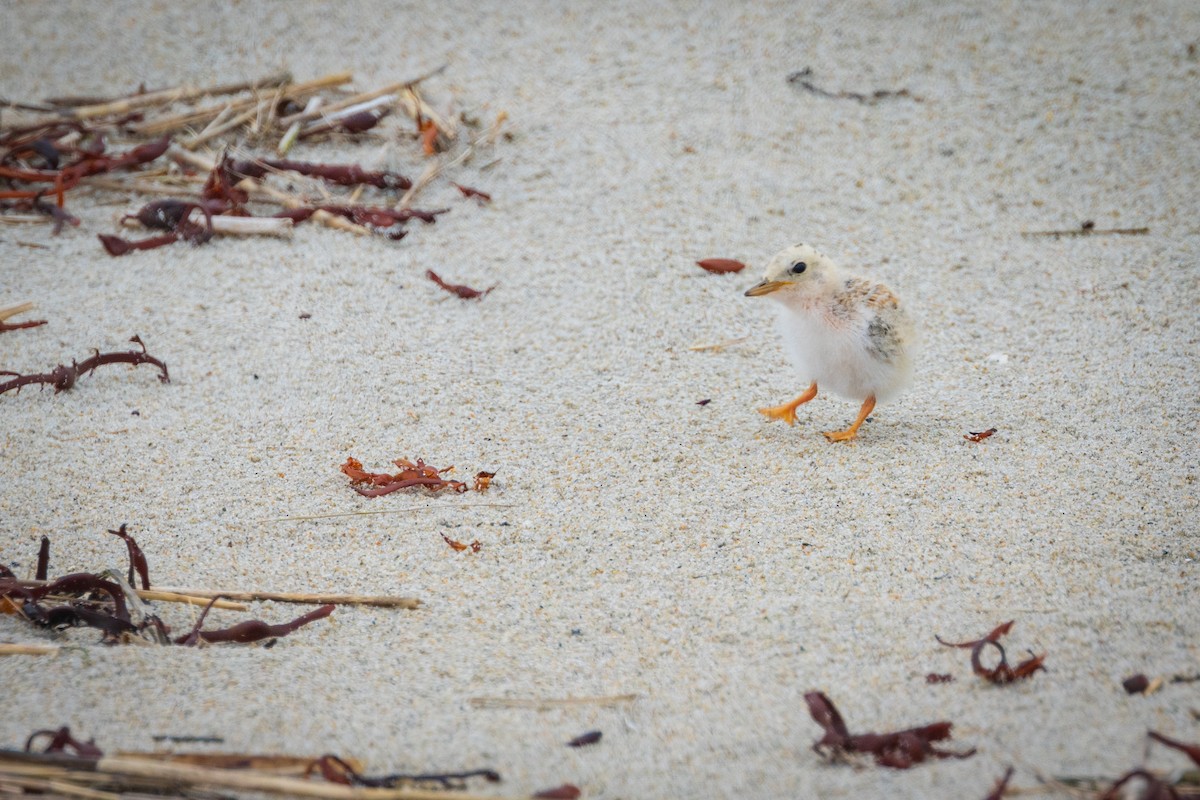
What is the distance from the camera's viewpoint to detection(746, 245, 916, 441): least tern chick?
3.90 m

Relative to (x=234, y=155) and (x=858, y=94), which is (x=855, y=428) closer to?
(x=858, y=94)

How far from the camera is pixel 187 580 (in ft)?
10.1

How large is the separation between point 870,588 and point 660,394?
1428 millimetres

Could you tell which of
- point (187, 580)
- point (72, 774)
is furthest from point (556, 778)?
point (187, 580)

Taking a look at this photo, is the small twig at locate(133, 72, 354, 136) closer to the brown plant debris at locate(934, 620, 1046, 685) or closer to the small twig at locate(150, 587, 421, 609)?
the small twig at locate(150, 587, 421, 609)

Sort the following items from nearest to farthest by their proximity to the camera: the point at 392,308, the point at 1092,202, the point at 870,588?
the point at 870,588
the point at 392,308
the point at 1092,202

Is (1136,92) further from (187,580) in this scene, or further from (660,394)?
(187,580)

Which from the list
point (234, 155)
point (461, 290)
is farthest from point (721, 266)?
point (234, 155)

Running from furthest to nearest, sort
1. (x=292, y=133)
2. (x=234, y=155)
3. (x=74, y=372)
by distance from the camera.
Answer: (x=292, y=133), (x=234, y=155), (x=74, y=372)

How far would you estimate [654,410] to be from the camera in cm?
412

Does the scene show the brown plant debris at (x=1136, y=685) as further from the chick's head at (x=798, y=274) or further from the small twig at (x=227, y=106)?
the small twig at (x=227, y=106)

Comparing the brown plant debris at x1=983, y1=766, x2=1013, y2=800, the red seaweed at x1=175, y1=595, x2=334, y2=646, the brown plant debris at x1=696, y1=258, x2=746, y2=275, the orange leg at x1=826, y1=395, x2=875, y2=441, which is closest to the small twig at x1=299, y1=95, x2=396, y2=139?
the brown plant debris at x1=696, y1=258, x2=746, y2=275

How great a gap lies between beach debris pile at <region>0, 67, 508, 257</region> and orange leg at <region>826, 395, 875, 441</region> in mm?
2375

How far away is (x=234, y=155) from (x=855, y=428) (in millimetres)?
3645
